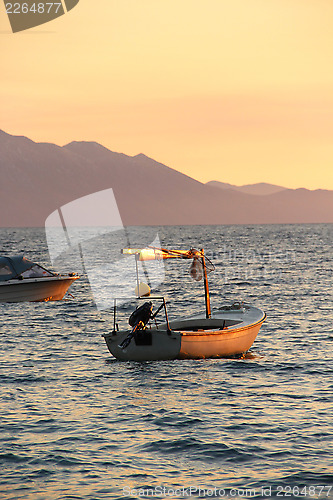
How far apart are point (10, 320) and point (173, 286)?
24.7m

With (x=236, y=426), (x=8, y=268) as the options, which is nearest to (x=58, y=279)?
(x=8, y=268)

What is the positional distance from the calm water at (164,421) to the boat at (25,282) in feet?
26.4

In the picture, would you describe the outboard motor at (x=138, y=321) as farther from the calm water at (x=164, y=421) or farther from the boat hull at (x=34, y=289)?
the boat hull at (x=34, y=289)

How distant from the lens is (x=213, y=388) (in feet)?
70.7

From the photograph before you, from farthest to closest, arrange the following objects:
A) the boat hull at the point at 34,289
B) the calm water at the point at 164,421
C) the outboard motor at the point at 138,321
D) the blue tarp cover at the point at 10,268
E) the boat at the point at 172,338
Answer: the blue tarp cover at the point at 10,268
the boat hull at the point at 34,289
the boat at the point at 172,338
the outboard motor at the point at 138,321
the calm water at the point at 164,421

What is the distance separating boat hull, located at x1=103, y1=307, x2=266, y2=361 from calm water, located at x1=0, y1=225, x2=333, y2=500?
0.48 metres

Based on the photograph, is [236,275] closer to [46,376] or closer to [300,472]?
[46,376]

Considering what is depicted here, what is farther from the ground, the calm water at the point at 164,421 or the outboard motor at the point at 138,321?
the outboard motor at the point at 138,321

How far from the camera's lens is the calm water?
14.2 metres

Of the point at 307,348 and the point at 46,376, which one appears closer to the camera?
the point at 46,376

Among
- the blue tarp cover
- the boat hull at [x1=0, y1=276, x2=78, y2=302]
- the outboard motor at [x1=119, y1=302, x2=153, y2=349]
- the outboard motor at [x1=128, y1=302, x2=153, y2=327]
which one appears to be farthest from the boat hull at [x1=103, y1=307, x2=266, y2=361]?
the blue tarp cover

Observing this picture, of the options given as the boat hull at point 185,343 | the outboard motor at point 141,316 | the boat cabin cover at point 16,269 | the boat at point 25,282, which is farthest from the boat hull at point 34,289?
the outboard motor at point 141,316

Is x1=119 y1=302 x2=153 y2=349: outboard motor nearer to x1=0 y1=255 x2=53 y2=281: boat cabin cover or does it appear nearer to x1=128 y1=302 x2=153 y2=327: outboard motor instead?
x1=128 y1=302 x2=153 y2=327: outboard motor

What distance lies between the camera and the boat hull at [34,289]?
40219mm
